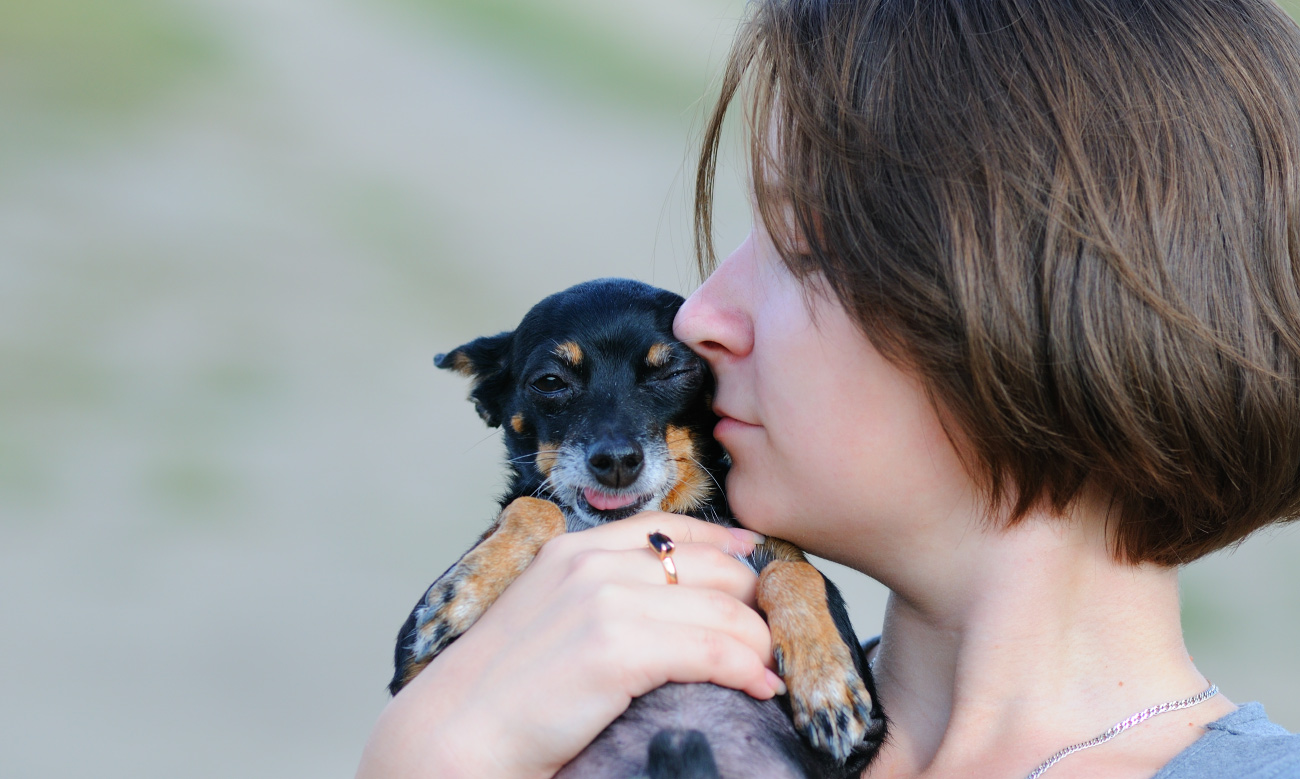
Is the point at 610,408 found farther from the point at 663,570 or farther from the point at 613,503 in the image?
the point at 663,570

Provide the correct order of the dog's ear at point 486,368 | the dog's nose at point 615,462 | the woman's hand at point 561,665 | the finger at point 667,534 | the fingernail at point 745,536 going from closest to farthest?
the woman's hand at point 561,665 < the finger at point 667,534 < the fingernail at point 745,536 < the dog's nose at point 615,462 < the dog's ear at point 486,368

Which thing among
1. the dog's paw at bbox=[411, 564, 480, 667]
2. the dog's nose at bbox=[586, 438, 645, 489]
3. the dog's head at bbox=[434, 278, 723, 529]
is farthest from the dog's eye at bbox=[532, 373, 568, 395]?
the dog's paw at bbox=[411, 564, 480, 667]

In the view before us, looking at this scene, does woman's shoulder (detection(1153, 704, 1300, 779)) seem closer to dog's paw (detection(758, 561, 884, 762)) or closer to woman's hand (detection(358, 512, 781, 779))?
dog's paw (detection(758, 561, 884, 762))

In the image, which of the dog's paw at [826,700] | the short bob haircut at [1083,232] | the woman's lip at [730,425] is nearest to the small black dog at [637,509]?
the dog's paw at [826,700]

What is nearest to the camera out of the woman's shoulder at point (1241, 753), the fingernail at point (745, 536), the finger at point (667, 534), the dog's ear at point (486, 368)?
the woman's shoulder at point (1241, 753)

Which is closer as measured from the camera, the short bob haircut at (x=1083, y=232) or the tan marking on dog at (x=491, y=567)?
the short bob haircut at (x=1083, y=232)

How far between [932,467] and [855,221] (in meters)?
0.40

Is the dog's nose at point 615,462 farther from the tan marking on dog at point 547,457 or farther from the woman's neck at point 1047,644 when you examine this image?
the woman's neck at point 1047,644

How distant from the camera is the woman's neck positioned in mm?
1406

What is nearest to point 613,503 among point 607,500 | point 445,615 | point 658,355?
point 607,500

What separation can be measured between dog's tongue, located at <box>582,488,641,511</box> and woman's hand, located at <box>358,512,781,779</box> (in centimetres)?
45

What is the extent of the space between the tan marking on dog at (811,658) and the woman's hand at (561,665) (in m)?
0.04

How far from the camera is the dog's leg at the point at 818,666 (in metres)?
1.46

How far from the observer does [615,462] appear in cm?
192
